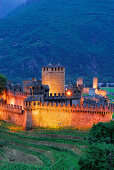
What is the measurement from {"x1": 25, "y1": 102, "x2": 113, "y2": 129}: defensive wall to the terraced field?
3.70ft

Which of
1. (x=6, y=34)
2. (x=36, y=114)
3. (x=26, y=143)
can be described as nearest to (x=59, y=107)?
(x=36, y=114)

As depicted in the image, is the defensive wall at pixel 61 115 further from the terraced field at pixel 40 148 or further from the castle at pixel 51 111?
the terraced field at pixel 40 148

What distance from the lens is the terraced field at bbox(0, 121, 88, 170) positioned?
21.7 m

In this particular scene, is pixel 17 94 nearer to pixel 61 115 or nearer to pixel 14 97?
pixel 14 97

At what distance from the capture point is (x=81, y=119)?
30188 mm

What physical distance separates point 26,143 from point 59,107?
656cm

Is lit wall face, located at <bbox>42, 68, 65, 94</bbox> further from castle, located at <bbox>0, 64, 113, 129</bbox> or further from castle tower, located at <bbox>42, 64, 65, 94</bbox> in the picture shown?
castle, located at <bbox>0, 64, 113, 129</bbox>

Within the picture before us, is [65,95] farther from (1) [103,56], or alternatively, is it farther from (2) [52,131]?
(1) [103,56]

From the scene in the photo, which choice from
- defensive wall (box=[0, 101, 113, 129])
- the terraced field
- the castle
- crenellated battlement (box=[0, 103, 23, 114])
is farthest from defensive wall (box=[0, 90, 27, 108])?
the terraced field

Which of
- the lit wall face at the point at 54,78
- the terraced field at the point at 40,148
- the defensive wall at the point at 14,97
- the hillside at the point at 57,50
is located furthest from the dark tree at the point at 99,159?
the hillside at the point at 57,50

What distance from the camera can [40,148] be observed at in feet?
84.8

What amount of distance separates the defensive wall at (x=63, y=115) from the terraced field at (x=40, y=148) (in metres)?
1.13

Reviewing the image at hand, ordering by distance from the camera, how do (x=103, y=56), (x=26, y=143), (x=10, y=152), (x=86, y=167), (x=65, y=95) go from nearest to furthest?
(x=86, y=167) → (x=10, y=152) → (x=26, y=143) → (x=65, y=95) → (x=103, y=56)

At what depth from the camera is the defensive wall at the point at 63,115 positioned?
2952cm
